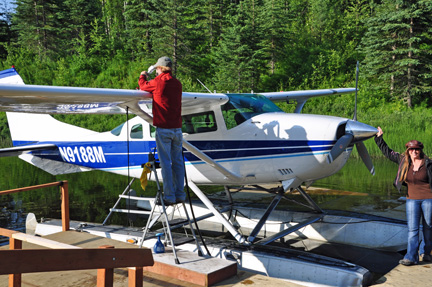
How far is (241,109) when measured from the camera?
20.5 feet

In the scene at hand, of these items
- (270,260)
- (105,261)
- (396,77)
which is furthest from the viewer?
(396,77)

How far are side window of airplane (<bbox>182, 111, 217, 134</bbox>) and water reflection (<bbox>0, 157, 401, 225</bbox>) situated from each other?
3.42 metres

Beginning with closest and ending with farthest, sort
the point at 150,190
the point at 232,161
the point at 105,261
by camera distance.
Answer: the point at 105,261 < the point at 232,161 < the point at 150,190

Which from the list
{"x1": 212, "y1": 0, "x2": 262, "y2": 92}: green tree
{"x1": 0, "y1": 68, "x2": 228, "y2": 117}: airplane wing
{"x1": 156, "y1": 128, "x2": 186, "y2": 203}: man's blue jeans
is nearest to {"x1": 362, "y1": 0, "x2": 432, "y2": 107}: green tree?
{"x1": 212, "y1": 0, "x2": 262, "y2": 92}: green tree

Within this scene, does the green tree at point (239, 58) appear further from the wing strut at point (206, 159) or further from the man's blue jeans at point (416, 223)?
the man's blue jeans at point (416, 223)

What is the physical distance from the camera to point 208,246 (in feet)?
19.0

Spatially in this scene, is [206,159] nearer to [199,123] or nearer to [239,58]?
[199,123]

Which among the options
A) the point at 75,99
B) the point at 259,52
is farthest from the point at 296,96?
the point at 259,52

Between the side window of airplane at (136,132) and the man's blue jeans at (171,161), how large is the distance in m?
2.15

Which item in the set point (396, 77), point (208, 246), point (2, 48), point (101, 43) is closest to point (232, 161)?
point (208, 246)

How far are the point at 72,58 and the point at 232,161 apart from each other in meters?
30.6

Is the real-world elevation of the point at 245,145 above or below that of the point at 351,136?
below

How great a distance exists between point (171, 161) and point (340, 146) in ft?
7.23

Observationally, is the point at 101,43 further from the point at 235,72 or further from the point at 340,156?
the point at 340,156
